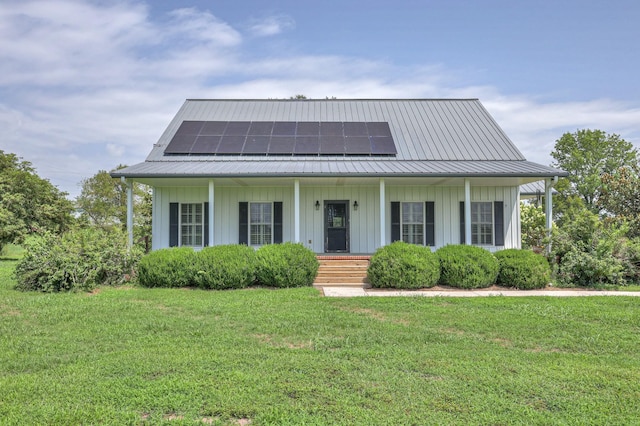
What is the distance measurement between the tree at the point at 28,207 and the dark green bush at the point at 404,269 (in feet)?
45.5

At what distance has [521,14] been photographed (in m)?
12.5

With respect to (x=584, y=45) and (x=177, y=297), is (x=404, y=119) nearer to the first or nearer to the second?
(x=584, y=45)

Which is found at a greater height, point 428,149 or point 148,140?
point 148,140

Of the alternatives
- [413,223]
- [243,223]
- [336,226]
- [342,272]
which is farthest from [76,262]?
[413,223]

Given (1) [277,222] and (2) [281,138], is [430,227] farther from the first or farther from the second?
(2) [281,138]

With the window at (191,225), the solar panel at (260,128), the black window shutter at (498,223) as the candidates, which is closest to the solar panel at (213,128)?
the solar panel at (260,128)

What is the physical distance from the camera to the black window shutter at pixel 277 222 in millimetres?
13391

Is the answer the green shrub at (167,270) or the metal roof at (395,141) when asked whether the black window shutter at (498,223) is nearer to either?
the metal roof at (395,141)

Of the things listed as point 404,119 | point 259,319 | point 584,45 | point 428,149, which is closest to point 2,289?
point 259,319

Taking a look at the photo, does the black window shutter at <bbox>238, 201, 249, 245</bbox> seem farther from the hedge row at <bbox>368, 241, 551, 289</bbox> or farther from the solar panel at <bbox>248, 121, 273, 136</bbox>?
the hedge row at <bbox>368, 241, 551, 289</bbox>

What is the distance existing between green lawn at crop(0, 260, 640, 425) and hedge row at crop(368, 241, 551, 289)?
77.2 inches

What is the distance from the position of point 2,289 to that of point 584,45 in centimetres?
1801

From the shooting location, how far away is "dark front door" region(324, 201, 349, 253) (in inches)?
535

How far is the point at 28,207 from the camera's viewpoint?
1773cm
